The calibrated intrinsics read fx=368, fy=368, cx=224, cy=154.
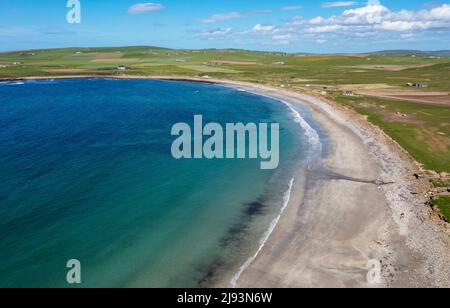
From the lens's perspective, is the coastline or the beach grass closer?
the coastline

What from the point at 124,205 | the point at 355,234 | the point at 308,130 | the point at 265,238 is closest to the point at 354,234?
the point at 355,234

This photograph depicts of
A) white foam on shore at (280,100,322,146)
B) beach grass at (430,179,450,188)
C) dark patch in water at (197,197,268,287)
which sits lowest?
dark patch in water at (197,197,268,287)

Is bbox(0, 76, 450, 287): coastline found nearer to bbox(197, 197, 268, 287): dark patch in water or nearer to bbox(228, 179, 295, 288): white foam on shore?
bbox(228, 179, 295, 288): white foam on shore

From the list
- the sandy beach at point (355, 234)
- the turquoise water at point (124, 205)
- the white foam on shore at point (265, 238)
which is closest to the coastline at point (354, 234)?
the sandy beach at point (355, 234)

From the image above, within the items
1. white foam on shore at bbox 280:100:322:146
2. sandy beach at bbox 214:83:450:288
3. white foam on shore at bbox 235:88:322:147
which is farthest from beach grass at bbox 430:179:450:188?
white foam on shore at bbox 280:100:322:146

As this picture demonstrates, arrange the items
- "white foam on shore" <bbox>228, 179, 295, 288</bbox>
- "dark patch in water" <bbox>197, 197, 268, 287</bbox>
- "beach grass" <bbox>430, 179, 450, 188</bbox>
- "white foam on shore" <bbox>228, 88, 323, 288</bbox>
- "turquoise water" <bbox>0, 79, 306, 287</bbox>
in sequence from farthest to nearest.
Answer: "beach grass" <bbox>430, 179, 450, 188</bbox> → "turquoise water" <bbox>0, 79, 306, 287</bbox> → "white foam on shore" <bbox>228, 88, 323, 288</bbox> → "dark patch in water" <bbox>197, 197, 268, 287</bbox> → "white foam on shore" <bbox>228, 179, 295, 288</bbox>

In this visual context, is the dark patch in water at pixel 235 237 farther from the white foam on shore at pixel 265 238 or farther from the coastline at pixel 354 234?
the coastline at pixel 354 234

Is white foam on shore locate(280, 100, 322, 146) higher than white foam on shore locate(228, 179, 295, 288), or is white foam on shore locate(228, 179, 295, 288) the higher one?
white foam on shore locate(280, 100, 322, 146)

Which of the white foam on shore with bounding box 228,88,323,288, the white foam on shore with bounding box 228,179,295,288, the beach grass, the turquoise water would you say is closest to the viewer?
the white foam on shore with bounding box 228,179,295,288
